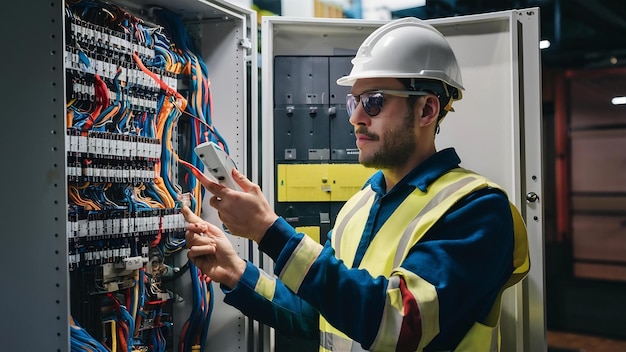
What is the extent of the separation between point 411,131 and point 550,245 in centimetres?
667

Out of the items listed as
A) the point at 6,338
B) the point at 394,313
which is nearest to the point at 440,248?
the point at 394,313

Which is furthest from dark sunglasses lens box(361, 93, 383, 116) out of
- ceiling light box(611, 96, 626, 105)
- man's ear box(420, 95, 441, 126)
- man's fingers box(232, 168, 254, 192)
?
ceiling light box(611, 96, 626, 105)

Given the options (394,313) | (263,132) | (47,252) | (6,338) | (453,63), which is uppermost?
(453,63)

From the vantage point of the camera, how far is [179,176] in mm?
2303

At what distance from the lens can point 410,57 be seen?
159 centimetres

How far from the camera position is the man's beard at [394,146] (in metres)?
Result: 1.56

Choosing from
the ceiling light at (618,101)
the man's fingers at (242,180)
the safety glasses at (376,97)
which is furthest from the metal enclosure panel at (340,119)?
the ceiling light at (618,101)

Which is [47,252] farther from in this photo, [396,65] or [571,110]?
[571,110]

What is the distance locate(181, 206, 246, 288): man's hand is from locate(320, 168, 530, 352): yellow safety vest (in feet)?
1.02

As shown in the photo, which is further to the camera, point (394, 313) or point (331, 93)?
point (331, 93)

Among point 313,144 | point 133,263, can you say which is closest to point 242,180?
point 133,263

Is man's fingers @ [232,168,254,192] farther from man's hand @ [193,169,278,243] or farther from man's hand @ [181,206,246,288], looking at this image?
man's hand @ [181,206,246,288]

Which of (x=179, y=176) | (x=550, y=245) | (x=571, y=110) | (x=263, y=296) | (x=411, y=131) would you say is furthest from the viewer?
(x=550, y=245)

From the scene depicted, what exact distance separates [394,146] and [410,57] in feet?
0.85
